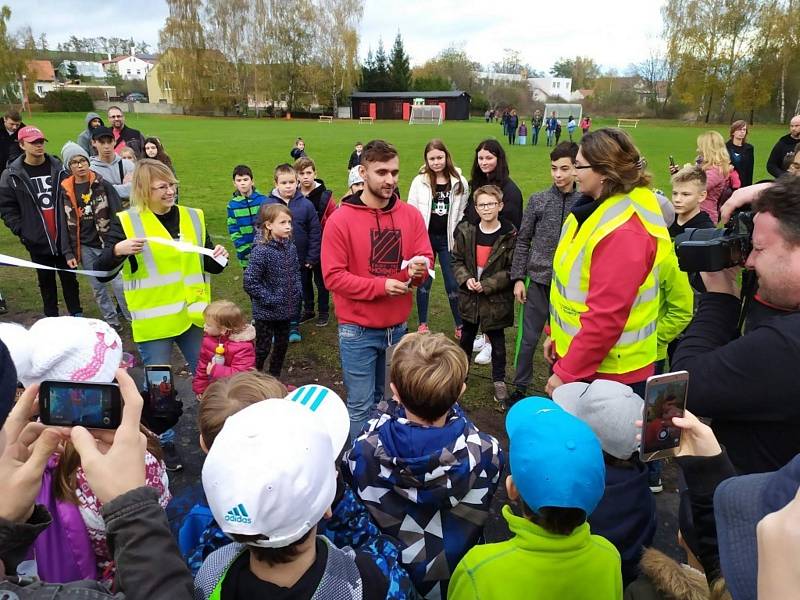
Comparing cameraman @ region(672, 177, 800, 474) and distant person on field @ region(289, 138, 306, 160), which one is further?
distant person on field @ region(289, 138, 306, 160)

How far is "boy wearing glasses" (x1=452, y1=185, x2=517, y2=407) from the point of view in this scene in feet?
15.2

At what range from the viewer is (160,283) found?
3836 mm

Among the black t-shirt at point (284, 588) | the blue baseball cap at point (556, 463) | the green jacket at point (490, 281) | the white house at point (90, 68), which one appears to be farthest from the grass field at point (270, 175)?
the white house at point (90, 68)

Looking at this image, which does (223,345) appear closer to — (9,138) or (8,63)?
(9,138)

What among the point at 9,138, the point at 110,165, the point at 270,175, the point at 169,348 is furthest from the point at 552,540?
the point at 270,175

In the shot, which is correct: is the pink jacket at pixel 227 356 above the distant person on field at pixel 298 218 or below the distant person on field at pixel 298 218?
below

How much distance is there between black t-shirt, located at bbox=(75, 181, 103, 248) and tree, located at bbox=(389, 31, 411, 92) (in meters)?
69.8

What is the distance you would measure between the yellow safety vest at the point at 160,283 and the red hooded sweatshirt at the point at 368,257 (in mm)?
1132

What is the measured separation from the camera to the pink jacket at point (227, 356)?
385cm

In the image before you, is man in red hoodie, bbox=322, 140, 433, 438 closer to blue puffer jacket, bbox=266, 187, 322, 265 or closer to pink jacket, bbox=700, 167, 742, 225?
blue puffer jacket, bbox=266, 187, 322, 265

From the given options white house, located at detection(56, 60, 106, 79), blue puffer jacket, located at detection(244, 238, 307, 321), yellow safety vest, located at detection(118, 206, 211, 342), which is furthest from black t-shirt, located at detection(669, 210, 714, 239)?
white house, located at detection(56, 60, 106, 79)

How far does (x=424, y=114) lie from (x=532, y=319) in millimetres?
56543

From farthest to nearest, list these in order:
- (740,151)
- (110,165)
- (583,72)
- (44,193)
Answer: (583,72) → (740,151) → (110,165) → (44,193)

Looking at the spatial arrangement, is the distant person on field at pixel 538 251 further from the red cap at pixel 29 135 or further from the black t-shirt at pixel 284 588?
the red cap at pixel 29 135
